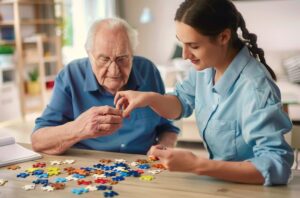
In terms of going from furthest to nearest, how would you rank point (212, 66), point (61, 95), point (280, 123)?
point (61, 95) → point (212, 66) → point (280, 123)

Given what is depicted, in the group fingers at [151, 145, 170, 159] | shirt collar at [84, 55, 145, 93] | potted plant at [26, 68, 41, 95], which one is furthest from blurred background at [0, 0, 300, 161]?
fingers at [151, 145, 170, 159]

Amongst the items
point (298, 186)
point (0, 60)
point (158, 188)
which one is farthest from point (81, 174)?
point (0, 60)

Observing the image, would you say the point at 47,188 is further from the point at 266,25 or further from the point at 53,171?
the point at 266,25

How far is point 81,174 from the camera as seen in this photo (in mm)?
1336

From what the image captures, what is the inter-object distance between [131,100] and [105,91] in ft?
1.44

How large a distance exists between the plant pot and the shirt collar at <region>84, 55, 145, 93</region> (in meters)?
4.63

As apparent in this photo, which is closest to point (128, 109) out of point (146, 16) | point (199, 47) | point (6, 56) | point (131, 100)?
point (131, 100)

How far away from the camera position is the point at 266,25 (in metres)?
6.18

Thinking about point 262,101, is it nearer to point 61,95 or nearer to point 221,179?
point 221,179

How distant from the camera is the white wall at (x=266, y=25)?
19.7 ft

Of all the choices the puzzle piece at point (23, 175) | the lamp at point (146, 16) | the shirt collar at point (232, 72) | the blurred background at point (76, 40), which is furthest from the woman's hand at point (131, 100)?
the lamp at point (146, 16)

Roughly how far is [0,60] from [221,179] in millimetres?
4623

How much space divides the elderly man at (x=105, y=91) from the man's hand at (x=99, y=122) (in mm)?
103

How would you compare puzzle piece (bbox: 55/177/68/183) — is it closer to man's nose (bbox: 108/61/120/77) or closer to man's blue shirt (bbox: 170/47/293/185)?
man's blue shirt (bbox: 170/47/293/185)
